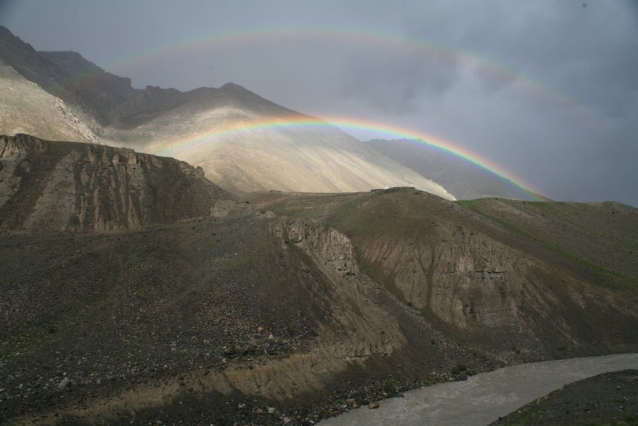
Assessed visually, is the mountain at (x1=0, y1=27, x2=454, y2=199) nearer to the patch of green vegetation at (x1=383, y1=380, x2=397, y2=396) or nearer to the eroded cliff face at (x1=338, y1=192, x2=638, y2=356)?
the eroded cliff face at (x1=338, y1=192, x2=638, y2=356)

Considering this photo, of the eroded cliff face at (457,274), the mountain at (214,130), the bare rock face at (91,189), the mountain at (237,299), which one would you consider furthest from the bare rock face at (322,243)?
the mountain at (214,130)

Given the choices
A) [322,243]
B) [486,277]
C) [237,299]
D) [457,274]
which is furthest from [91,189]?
[486,277]

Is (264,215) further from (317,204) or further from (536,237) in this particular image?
(536,237)

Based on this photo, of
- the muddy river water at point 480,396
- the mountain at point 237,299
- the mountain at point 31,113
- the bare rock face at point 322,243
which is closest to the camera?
the mountain at point 237,299

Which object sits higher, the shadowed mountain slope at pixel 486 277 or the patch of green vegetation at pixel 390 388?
the shadowed mountain slope at pixel 486 277

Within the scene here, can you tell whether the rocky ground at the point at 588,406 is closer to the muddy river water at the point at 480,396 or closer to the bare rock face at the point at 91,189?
the muddy river water at the point at 480,396
